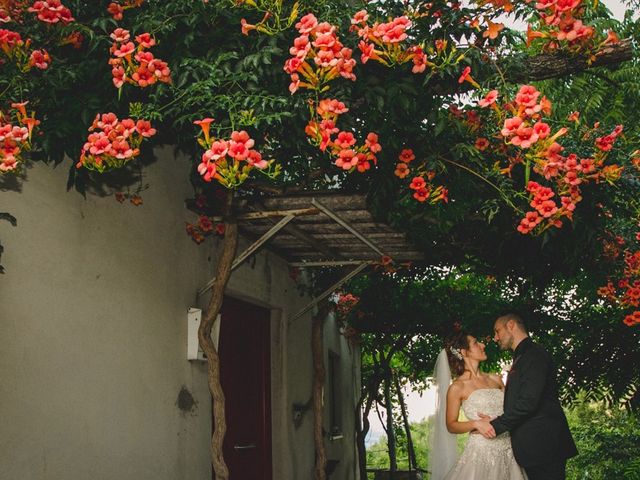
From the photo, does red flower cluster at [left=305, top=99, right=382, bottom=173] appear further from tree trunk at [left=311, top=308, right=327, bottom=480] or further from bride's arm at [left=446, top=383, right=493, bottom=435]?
tree trunk at [left=311, top=308, right=327, bottom=480]

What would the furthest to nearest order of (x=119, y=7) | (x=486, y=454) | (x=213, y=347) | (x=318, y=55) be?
(x=486, y=454) → (x=213, y=347) → (x=119, y=7) → (x=318, y=55)

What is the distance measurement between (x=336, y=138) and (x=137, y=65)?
3.13 ft

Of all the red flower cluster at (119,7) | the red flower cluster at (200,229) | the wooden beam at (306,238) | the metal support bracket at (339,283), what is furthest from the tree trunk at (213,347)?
the metal support bracket at (339,283)

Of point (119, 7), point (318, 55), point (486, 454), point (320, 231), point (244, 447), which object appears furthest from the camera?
point (244, 447)

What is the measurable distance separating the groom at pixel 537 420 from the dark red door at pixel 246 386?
2.46m

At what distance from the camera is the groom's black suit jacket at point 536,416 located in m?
5.14

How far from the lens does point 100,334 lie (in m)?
4.19

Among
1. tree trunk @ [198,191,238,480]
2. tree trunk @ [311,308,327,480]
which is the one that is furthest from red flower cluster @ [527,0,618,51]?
tree trunk @ [311,308,327,480]

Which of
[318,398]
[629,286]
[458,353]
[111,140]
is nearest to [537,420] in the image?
[458,353]

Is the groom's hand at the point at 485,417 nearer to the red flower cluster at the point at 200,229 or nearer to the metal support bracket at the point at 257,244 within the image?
the metal support bracket at the point at 257,244

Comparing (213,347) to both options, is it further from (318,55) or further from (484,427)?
(318,55)

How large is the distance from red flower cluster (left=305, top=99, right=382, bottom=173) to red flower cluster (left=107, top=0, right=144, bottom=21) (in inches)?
42.7

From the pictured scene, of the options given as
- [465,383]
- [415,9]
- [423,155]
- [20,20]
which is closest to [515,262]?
[465,383]

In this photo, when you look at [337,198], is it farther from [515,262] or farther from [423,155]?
[515,262]
